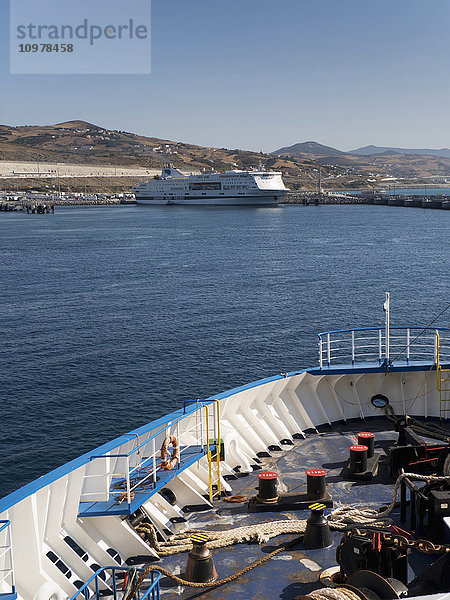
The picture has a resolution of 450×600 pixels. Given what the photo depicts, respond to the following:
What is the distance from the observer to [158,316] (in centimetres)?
3869

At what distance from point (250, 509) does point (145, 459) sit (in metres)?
1.62

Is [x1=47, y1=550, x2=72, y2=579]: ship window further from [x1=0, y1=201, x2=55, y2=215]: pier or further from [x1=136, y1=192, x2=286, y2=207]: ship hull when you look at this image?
[x1=136, y1=192, x2=286, y2=207]: ship hull

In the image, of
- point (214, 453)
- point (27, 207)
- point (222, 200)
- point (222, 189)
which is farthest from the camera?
point (222, 189)

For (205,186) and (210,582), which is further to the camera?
(205,186)

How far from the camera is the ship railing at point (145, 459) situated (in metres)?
7.81

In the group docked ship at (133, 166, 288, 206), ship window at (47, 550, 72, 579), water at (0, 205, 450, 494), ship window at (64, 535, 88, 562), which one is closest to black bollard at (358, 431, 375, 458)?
ship window at (64, 535, 88, 562)

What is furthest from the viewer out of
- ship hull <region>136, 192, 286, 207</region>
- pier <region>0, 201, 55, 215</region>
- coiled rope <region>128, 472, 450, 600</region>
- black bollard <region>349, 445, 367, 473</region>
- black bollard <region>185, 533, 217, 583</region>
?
ship hull <region>136, 192, 286, 207</region>


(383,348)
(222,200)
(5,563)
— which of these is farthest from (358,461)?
(222,200)

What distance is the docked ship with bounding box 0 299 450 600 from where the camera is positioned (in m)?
6.62

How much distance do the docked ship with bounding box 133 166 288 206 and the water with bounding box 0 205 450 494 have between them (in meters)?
92.8

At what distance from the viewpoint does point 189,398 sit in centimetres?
2461

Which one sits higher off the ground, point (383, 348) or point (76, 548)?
point (76, 548)

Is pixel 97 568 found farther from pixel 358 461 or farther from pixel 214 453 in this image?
pixel 358 461

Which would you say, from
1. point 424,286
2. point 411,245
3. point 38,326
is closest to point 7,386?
point 38,326
